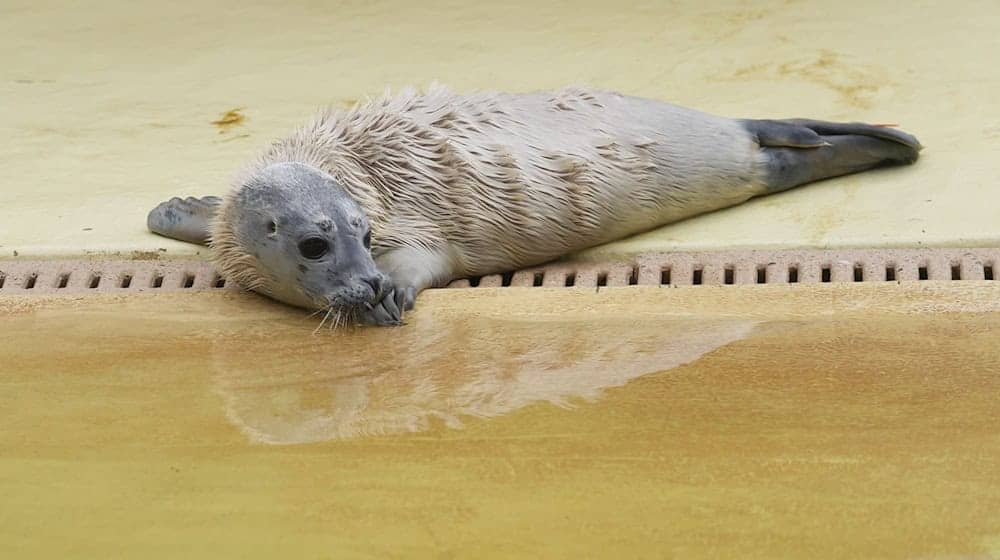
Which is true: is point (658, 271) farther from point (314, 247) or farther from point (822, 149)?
point (314, 247)

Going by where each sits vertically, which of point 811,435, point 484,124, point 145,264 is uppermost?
point 484,124

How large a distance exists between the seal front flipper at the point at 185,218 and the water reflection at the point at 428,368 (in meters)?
0.67

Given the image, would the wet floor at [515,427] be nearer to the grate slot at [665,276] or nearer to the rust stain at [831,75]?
the grate slot at [665,276]

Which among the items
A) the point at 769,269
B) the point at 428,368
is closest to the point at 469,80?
the point at 769,269

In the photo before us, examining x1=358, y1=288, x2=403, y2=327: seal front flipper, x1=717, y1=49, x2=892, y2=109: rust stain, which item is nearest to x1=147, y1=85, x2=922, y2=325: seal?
x1=358, y1=288, x2=403, y2=327: seal front flipper

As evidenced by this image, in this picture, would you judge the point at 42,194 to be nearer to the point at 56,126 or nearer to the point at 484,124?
the point at 56,126

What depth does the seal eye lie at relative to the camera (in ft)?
13.5

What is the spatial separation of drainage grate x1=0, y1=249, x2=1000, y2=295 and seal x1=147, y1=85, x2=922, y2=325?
0.10 meters

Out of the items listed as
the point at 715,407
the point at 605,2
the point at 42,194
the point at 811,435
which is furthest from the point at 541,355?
the point at 605,2

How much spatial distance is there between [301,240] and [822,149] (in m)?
1.70

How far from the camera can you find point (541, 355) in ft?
12.7

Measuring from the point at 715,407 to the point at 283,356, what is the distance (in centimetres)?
108

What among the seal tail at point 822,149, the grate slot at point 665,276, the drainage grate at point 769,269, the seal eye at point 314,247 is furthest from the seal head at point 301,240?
the seal tail at point 822,149

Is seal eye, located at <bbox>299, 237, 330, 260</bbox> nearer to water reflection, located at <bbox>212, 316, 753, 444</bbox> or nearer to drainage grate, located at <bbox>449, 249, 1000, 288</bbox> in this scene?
water reflection, located at <bbox>212, 316, 753, 444</bbox>
